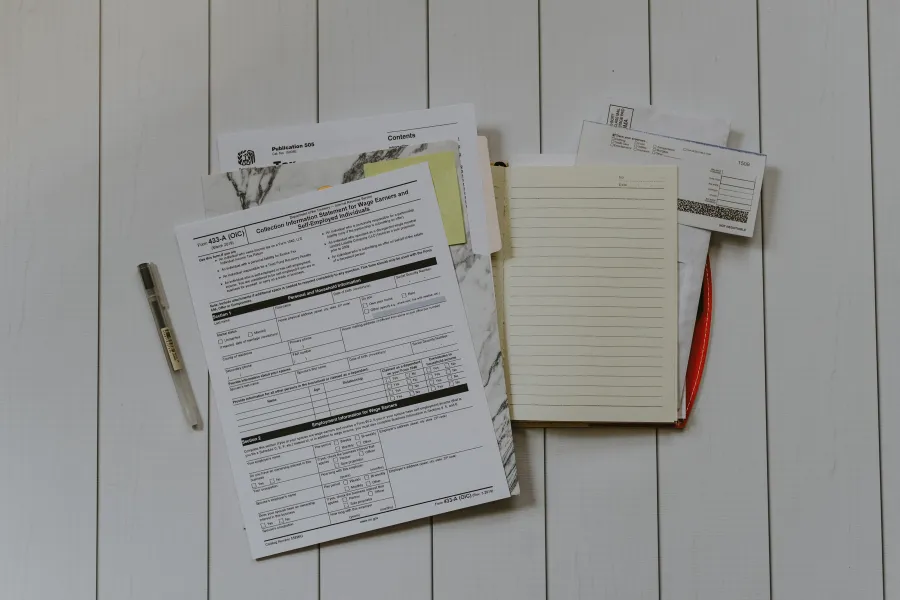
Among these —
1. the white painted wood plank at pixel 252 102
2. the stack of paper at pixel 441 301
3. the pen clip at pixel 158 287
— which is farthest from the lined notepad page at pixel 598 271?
the pen clip at pixel 158 287

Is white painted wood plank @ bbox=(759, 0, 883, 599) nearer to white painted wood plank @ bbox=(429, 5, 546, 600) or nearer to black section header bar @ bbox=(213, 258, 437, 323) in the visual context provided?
white painted wood plank @ bbox=(429, 5, 546, 600)

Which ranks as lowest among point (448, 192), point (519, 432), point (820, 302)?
point (519, 432)

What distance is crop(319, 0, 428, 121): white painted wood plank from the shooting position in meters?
0.66

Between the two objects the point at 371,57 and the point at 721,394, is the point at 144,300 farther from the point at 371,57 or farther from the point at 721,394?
the point at 721,394

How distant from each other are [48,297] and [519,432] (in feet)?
1.54

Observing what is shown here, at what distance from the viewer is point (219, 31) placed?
67cm

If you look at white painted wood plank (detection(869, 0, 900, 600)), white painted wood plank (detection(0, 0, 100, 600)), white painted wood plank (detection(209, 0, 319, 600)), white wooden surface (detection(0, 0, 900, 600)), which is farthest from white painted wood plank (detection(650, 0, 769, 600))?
white painted wood plank (detection(0, 0, 100, 600))

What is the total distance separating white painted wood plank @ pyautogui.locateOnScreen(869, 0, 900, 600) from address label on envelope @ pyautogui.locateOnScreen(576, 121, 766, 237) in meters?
0.13

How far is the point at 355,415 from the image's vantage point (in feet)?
2.12

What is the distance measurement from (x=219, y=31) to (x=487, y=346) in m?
0.40

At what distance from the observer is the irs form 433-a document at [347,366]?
0.64 metres

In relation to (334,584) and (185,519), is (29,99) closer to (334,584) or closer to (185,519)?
(185,519)

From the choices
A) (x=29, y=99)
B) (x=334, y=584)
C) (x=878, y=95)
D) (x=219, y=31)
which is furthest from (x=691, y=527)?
(x=29, y=99)

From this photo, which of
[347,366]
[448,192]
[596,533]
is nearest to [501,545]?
[596,533]
